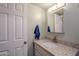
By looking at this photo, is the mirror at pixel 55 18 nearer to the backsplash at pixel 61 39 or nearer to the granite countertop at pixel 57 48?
the backsplash at pixel 61 39

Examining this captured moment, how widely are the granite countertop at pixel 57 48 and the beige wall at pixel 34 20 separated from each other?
0.11 meters

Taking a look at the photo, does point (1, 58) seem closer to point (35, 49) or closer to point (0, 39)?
point (0, 39)

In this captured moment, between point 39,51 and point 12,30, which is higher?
point 12,30

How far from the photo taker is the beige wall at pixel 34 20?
4.38ft

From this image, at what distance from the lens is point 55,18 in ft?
4.55

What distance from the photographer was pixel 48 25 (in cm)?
140

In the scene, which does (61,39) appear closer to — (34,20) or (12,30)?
(34,20)

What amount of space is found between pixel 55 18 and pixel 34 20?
285 millimetres

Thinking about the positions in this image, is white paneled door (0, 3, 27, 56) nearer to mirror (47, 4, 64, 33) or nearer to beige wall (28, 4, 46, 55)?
beige wall (28, 4, 46, 55)

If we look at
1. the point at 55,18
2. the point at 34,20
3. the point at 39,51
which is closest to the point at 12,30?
the point at 34,20

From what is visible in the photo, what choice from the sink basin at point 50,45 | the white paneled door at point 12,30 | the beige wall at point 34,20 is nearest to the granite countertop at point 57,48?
the sink basin at point 50,45

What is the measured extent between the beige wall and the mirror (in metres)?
0.09

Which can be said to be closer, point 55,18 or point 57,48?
point 57,48

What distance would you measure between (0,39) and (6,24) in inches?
7.8
